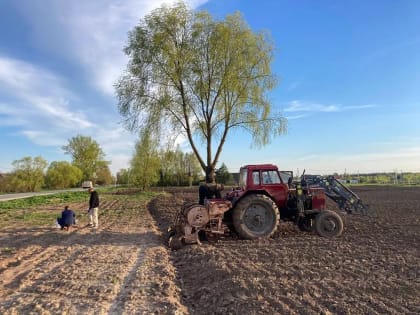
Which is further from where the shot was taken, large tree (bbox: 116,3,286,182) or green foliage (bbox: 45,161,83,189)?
green foliage (bbox: 45,161,83,189)

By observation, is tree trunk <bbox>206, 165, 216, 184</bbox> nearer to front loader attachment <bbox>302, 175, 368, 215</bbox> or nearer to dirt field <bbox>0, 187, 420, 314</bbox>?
front loader attachment <bbox>302, 175, 368, 215</bbox>

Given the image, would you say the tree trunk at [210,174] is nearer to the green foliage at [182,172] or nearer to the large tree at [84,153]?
the green foliage at [182,172]

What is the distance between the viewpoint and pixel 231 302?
5.28 meters

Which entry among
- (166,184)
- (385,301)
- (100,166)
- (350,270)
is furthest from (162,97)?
(100,166)

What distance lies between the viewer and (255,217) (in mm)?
10883

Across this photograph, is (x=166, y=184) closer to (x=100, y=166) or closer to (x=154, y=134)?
(x=100, y=166)

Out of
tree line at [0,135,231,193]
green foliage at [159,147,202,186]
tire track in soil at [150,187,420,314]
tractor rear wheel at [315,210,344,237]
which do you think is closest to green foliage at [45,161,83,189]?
tree line at [0,135,231,193]

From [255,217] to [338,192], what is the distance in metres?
3.30

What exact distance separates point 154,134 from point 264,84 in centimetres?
637

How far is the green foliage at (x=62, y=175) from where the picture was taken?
66.1m

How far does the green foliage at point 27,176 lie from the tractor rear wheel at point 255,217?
56.9m

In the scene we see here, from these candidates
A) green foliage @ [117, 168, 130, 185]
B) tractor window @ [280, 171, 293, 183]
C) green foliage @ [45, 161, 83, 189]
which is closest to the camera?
tractor window @ [280, 171, 293, 183]

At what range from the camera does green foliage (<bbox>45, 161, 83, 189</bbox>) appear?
66.1 metres

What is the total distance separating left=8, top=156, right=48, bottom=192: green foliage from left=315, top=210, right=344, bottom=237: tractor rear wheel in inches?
2281
